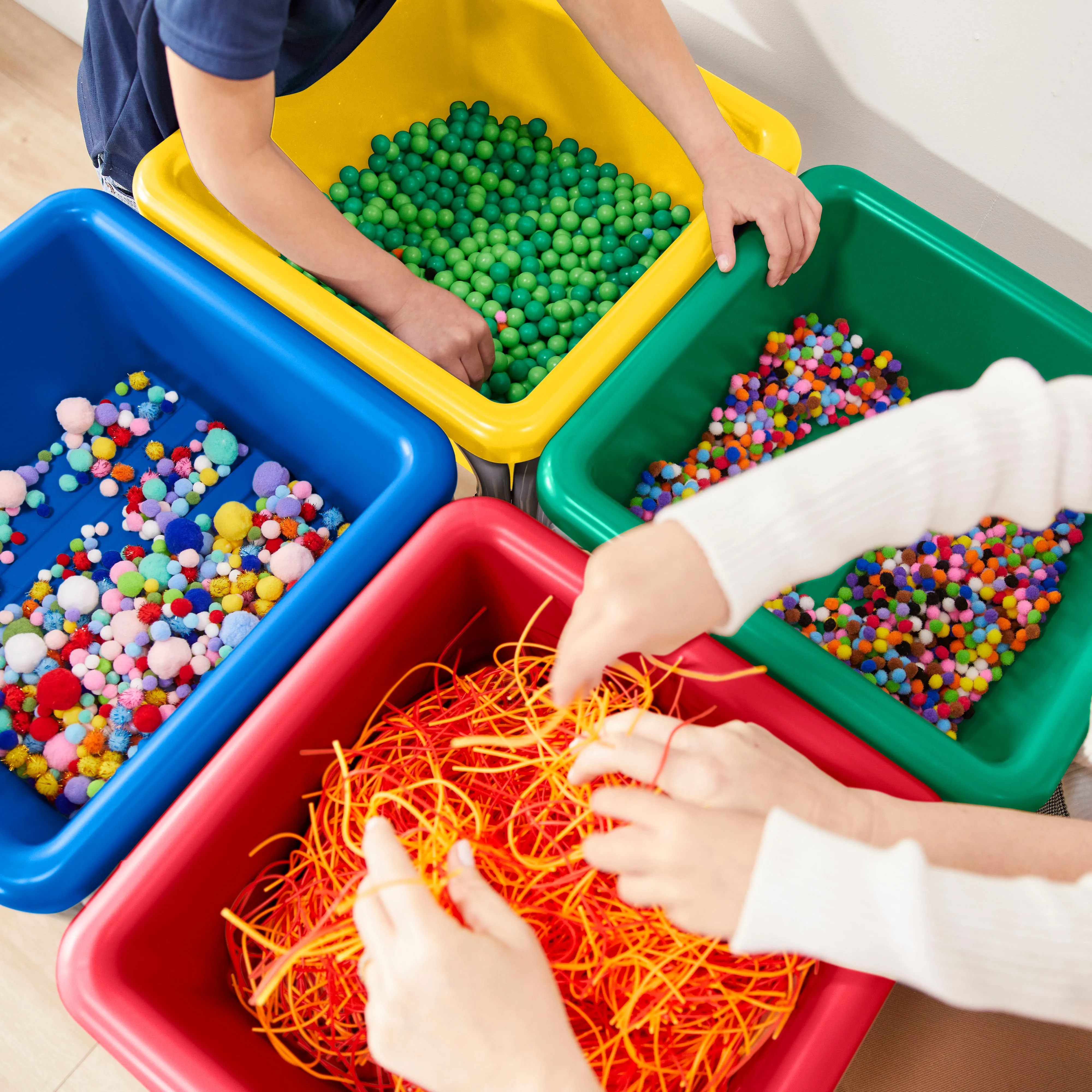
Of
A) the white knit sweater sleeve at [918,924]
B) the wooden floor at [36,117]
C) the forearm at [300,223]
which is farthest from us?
the wooden floor at [36,117]

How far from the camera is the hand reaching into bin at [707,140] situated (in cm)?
79

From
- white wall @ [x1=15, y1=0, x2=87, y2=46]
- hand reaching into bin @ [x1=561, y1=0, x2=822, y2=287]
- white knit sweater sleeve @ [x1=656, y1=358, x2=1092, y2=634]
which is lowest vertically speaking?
white wall @ [x1=15, y1=0, x2=87, y2=46]

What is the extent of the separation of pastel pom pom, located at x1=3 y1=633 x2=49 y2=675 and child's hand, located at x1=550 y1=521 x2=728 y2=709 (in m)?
0.56

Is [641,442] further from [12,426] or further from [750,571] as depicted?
[12,426]

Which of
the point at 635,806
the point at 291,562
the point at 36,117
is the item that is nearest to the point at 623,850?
the point at 635,806

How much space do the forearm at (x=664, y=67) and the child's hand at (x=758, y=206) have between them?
0.5 inches

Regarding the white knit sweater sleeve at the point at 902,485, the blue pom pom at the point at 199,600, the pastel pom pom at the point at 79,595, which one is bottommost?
the pastel pom pom at the point at 79,595

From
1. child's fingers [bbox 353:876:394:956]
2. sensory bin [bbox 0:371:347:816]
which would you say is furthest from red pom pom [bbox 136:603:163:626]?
child's fingers [bbox 353:876:394:956]

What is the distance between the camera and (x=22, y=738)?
2.59ft

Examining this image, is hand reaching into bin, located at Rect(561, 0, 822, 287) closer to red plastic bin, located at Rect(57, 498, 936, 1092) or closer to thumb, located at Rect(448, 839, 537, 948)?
red plastic bin, located at Rect(57, 498, 936, 1092)

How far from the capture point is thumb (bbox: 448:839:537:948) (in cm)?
47

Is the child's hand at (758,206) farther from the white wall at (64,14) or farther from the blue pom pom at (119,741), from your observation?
the white wall at (64,14)

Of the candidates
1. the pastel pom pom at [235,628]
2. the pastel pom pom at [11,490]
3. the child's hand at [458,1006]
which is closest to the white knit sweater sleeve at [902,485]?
the child's hand at [458,1006]

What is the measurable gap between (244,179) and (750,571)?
0.52m
